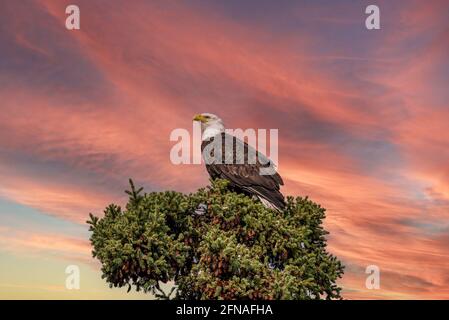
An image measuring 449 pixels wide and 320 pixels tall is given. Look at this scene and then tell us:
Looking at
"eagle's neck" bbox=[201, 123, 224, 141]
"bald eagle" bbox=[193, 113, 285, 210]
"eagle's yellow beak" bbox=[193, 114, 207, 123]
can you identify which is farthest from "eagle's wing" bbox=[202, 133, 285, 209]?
"eagle's yellow beak" bbox=[193, 114, 207, 123]

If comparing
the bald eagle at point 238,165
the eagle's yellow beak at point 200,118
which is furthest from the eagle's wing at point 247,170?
the eagle's yellow beak at point 200,118

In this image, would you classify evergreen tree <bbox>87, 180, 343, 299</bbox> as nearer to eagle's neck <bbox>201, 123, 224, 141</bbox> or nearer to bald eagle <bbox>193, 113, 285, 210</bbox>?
bald eagle <bbox>193, 113, 285, 210</bbox>

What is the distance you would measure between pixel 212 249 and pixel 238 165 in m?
3.59

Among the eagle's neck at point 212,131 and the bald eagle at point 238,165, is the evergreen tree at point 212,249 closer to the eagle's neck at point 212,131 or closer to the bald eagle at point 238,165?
the bald eagle at point 238,165

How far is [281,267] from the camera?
1211cm

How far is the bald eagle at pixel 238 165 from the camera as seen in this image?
44.2 ft

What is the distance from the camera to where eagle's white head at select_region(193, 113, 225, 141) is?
15273mm

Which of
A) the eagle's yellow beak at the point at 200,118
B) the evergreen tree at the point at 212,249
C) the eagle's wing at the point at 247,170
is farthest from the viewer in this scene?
the eagle's yellow beak at the point at 200,118

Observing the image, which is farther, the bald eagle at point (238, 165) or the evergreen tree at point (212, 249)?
the bald eagle at point (238, 165)

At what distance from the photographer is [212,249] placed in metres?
11.0
